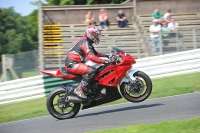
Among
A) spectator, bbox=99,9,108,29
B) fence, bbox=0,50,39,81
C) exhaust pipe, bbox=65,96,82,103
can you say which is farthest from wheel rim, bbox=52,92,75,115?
spectator, bbox=99,9,108,29

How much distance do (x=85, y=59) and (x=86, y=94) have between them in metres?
0.73

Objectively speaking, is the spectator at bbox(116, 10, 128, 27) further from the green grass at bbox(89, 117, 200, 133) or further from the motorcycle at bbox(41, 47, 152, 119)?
the green grass at bbox(89, 117, 200, 133)

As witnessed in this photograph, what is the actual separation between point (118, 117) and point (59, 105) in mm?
1330

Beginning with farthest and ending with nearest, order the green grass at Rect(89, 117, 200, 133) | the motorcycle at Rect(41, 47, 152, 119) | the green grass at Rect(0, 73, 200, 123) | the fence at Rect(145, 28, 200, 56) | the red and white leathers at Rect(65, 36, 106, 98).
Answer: the fence at Rect(145, 28, 200, 56)
the green grass at Rect(0, 73, 200, 123)
the motorcycle at Rect(41, 47, 152, 119)
the red and white leathers at Rect(65, 36, 106, 98)
the green grass at Rect(89, 117, 200, 133)

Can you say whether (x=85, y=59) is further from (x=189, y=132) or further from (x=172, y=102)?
(x=189, y=132)

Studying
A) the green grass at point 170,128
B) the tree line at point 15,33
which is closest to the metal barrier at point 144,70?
the green grass at point 170,128

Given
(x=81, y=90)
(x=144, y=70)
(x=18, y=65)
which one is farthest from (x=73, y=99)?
(x=18, y=65)

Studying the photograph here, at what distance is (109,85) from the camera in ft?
30.6

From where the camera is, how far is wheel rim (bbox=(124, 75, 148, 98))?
932 cm

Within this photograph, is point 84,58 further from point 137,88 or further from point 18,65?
point 18,65

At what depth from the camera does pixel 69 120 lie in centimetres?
926

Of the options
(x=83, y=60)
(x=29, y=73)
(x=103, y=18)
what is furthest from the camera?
(x=103, y=18)

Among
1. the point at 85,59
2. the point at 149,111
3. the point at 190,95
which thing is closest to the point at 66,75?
the point at 85,59

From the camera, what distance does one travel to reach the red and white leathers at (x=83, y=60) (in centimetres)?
916
